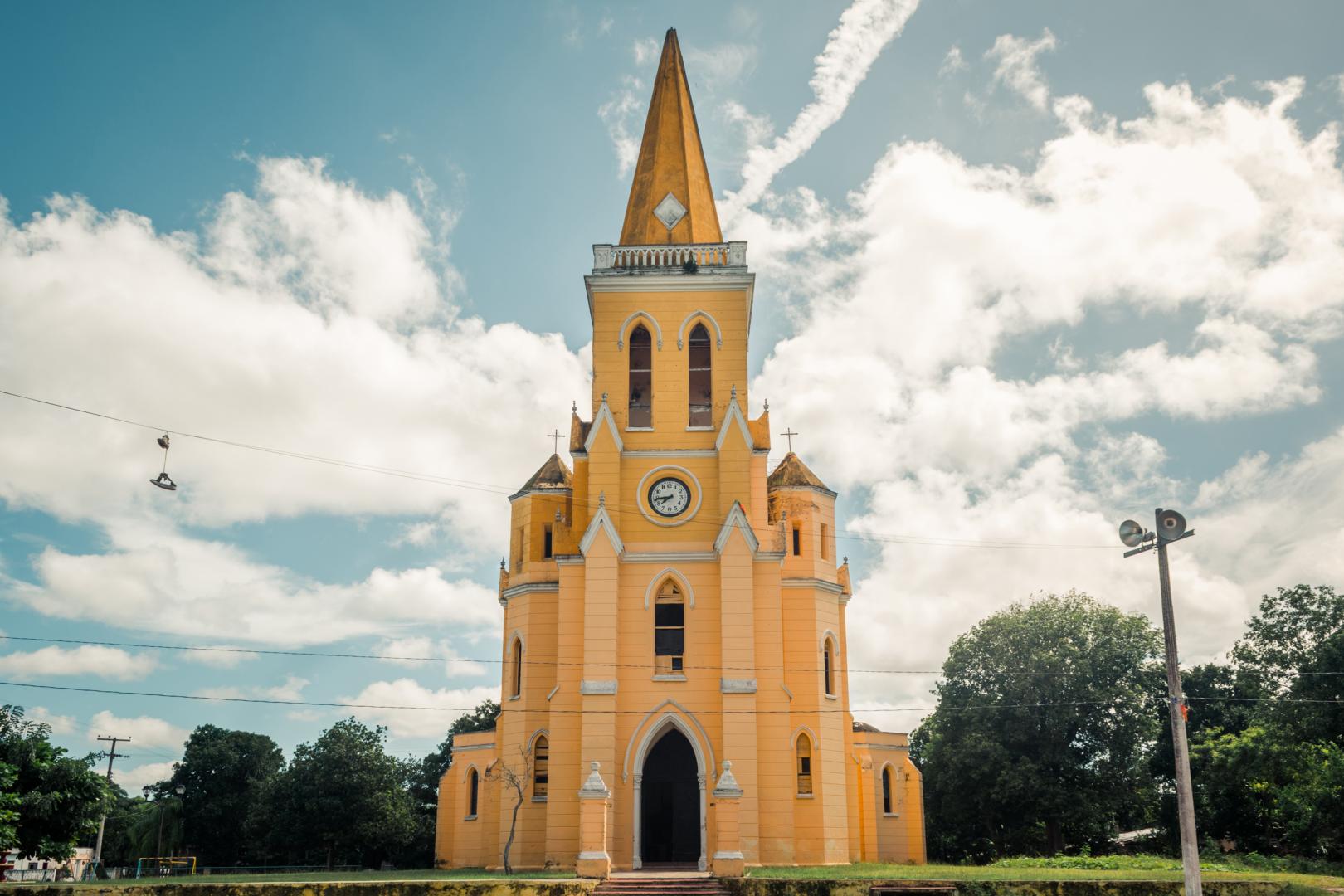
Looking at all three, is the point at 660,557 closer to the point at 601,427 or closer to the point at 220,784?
the point at 601,427

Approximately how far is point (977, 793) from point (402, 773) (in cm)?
3380

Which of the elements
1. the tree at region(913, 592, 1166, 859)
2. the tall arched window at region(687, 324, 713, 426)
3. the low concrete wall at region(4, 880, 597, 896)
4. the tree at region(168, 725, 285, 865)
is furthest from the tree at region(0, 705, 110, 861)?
the tree at region(168, 725, 285, 865)

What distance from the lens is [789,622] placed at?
33656mm

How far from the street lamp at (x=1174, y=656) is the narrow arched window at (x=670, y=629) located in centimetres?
1510

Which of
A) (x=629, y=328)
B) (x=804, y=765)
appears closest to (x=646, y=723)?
(x=804, y=765)

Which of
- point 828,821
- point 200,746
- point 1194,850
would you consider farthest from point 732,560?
point 200,746

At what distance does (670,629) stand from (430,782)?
129ft

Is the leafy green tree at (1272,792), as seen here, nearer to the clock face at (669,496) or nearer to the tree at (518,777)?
the clock face at (669,496)

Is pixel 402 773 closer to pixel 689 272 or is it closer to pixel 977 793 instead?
pixel 977 793

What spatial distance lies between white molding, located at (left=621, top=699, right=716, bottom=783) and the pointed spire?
14.3 meters

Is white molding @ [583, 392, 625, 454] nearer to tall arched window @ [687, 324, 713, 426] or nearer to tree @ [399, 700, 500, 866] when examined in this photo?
tall arched window @ [687, 324, 713, 426]

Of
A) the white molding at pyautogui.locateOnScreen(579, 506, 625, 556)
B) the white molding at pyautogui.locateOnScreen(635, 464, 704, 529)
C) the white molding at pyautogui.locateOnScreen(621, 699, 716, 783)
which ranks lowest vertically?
the white molding at pyautogui.locateOnScreen(621, 699, 716, 783)

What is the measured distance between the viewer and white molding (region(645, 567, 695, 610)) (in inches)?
1243

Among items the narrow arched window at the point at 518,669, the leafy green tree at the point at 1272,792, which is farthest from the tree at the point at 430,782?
the leafy green tree at the point at 1272,792
